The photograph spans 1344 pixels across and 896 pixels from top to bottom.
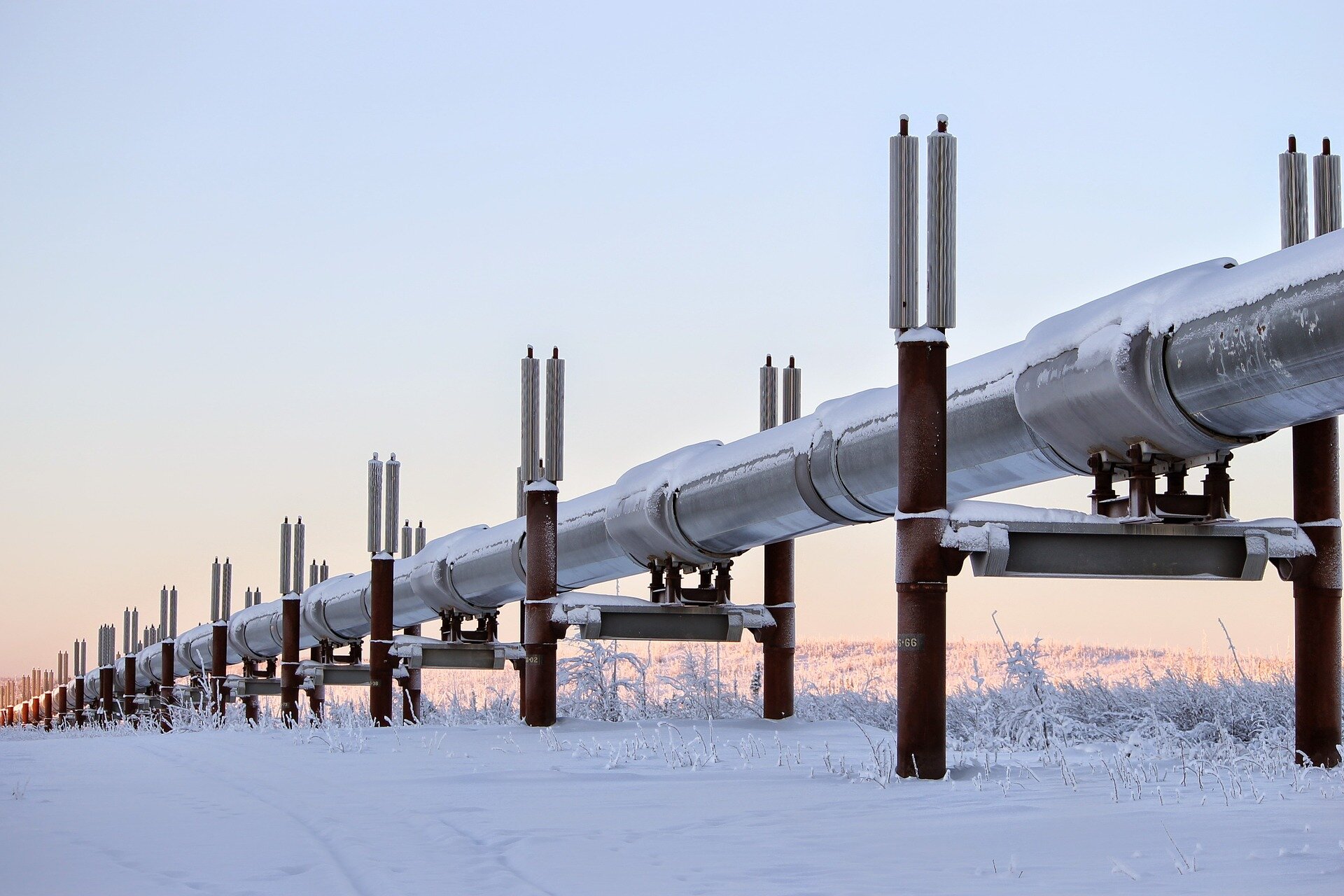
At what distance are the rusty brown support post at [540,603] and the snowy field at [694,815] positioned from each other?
192cm

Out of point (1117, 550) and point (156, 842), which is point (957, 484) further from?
point (156, 842)

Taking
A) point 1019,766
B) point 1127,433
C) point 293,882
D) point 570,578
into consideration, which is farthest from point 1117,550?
point 570,578

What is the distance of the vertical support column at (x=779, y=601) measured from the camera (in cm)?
1752

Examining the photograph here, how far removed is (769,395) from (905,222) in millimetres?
7760

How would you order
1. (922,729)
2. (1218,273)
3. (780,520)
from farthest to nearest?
(780,520)
(922,729)
(1218,273)

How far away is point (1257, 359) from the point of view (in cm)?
838

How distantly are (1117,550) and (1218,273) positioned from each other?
199 cm

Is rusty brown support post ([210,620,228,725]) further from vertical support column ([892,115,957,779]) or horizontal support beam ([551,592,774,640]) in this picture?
vertical support column ([892,115,957,779])

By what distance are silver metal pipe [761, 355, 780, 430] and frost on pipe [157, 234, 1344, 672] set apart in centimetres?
184

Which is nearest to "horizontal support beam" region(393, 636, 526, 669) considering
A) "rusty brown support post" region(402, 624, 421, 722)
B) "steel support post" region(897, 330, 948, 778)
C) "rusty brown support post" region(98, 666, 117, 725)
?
"rusty brown support post" region(402, 624, 421, 722)

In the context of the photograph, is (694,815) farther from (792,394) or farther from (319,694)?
(319,694)

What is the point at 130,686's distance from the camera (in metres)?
52.3

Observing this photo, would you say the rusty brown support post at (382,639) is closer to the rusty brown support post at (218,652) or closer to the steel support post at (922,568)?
the steel support post at (922,568)

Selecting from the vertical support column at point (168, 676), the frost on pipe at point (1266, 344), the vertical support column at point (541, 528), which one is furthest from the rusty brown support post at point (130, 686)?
the frost on pipe at point (1266, 344)
